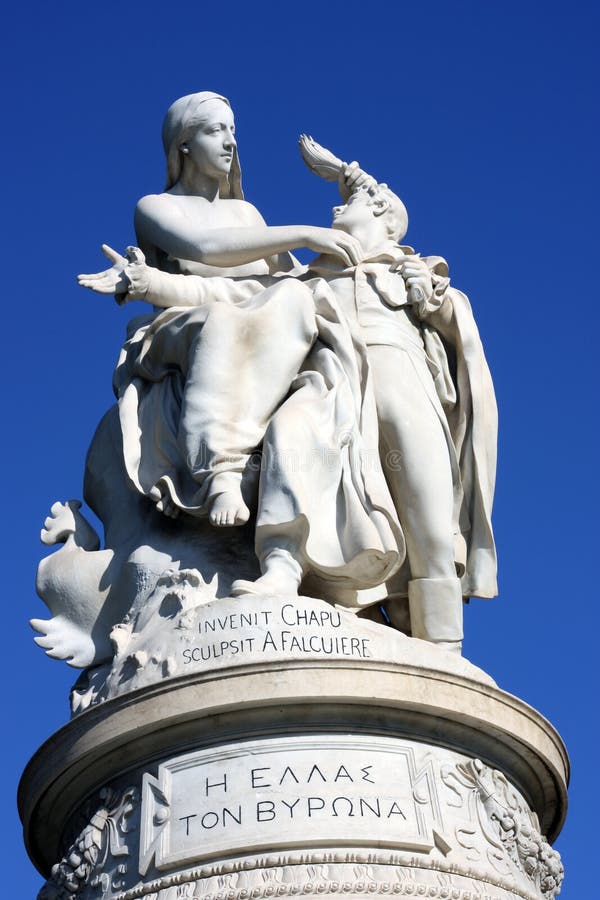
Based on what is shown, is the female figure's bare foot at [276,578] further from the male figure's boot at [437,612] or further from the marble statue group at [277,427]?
the male figure's boot at [437,612]

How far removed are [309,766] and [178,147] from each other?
5.38 meters

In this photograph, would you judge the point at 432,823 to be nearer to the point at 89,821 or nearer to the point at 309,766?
the point at 309,766

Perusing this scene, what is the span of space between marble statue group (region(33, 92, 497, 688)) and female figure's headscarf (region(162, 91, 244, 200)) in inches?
0.8

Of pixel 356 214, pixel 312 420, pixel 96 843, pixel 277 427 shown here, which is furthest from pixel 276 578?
pixel 356 214

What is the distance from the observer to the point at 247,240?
10.8m

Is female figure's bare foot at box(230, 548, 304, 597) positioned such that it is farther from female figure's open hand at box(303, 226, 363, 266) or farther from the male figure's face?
the male figure's face

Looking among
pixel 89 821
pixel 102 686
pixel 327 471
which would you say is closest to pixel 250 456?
pixel 327 471

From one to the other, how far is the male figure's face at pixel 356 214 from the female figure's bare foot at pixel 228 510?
2.91 m

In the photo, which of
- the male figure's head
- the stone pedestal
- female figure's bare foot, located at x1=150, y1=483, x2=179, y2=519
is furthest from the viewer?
the male figure's head

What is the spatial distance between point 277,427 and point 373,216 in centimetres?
271

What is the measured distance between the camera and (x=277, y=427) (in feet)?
31.2

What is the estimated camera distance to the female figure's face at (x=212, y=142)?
37.8 feet

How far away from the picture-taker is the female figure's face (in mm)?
11516

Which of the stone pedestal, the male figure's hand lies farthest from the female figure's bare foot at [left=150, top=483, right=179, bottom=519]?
the male figure's hand
